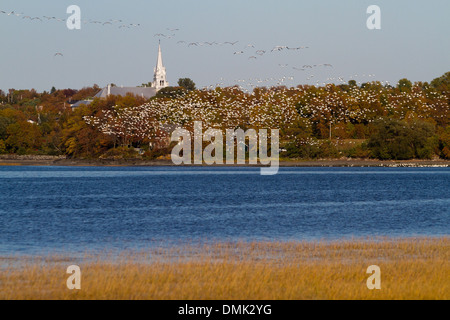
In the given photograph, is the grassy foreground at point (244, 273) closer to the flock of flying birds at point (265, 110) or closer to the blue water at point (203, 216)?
the blue water at point (203, 216)

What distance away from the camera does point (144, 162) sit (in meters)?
153

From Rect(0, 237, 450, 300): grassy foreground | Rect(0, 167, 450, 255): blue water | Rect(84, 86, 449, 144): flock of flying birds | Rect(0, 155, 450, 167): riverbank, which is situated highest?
Rect(84, 86, 449, 144): flock of flying birds

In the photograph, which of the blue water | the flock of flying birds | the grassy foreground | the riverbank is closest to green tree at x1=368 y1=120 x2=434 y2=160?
the riverbank

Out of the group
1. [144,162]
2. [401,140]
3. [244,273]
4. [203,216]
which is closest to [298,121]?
[401,140]

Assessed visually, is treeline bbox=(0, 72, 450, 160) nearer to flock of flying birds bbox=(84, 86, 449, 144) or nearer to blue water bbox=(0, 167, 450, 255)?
flock of flying birds bbox=(84, 86, 449, 144)

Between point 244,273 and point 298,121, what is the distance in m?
115

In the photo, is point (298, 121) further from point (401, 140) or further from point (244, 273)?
point (244, 273)

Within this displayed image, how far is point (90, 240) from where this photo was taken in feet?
107

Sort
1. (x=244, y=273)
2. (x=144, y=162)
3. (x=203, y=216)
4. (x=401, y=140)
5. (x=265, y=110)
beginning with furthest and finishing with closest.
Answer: (x=144, y=162) < (x=401, y=140) < (x=265, y=110) < (x=203, y=216) < (x=244, y=273)

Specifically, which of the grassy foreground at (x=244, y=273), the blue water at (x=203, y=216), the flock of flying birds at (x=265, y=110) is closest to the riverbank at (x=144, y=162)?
the flock of flying birds at (x=265, y=110)

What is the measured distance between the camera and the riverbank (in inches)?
5650

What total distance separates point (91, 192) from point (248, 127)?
6277 cm

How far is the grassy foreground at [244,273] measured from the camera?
1828 centimetres

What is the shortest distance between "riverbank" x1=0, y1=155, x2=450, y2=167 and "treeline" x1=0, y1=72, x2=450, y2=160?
1.32m
